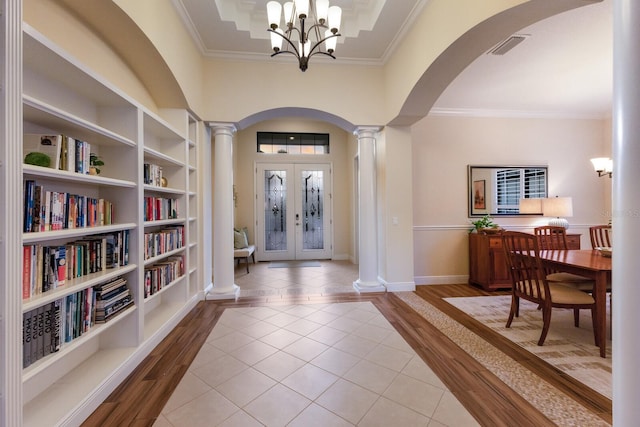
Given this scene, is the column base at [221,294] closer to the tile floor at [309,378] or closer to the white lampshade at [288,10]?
the tile floor at [309,378]

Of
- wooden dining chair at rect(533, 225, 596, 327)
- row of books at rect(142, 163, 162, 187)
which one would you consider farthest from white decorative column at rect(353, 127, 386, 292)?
row of books at rect(142, 163, 162, 187)

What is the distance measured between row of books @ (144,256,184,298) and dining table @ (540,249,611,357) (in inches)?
145

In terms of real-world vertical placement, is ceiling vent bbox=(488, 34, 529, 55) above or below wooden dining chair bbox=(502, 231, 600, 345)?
above

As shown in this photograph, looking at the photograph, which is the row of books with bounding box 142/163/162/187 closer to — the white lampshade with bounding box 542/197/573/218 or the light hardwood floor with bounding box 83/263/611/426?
the light hardwood floor with bounding box 83/263/611/426

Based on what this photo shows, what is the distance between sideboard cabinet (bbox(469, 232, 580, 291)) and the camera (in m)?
4.00

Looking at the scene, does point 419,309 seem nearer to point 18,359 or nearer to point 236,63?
point 18,359

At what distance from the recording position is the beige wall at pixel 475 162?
446 centimetres

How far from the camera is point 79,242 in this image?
184 cm

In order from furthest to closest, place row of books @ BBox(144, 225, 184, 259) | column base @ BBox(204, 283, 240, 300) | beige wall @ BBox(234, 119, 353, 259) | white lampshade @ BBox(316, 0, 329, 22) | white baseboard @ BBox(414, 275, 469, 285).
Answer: beige wall @ BBox(234, 119, 353, 259) → white baseboard @ BBox(414, 275, 469, 285) → column base @ BBox(204, 283, 240, 300) → row of books @ BBox(144, 225, 184, 259) → white lampshade @ BBox(316, 0, 329, 22)

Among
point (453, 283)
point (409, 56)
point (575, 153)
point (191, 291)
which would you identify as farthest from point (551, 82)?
point (191, 291)

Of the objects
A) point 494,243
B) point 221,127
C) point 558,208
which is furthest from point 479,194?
point 221,127

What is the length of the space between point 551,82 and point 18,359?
5.63 metres

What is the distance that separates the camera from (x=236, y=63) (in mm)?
3701

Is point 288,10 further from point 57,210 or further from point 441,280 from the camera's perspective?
point 441,280
